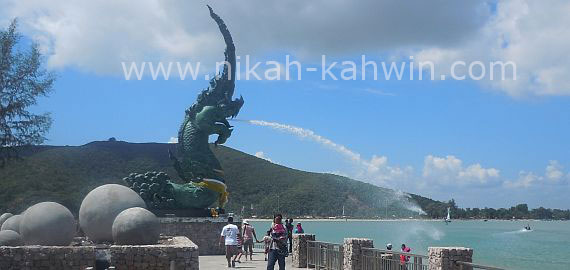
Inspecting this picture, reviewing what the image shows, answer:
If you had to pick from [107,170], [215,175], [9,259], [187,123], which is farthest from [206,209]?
[107,170]

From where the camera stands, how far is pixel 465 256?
12844 mm

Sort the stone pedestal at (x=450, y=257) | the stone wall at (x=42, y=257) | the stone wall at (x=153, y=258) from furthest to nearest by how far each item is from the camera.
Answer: the stone wall at (x=153, y=258), the stone wall at (x=42, y=257), the stone pedestal at (x=450, y=257)

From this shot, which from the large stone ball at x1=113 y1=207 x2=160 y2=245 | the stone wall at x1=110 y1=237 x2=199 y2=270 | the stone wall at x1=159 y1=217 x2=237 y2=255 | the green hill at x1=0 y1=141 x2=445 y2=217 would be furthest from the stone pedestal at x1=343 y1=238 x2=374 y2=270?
the green hill at x1=0 y1=141 x2=445 y2=217

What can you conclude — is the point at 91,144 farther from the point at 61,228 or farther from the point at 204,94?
the point at 61,228

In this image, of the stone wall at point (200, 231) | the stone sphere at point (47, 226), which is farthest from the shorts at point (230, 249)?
the stone wall at point (200, 231)

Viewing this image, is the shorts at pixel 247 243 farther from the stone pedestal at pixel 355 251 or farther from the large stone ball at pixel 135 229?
the large stone ball at pixel 135 229

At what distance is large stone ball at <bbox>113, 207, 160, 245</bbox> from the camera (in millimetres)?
15656

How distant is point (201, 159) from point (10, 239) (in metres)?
16.0

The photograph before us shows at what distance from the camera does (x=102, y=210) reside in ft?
61.1

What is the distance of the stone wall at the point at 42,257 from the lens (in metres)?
14.0

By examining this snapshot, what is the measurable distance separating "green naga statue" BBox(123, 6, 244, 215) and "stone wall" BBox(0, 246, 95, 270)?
1638cm

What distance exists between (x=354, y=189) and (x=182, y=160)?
114 meters

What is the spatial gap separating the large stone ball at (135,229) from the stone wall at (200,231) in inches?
518

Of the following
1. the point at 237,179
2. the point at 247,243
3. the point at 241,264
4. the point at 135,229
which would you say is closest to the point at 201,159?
the point at 247,243
